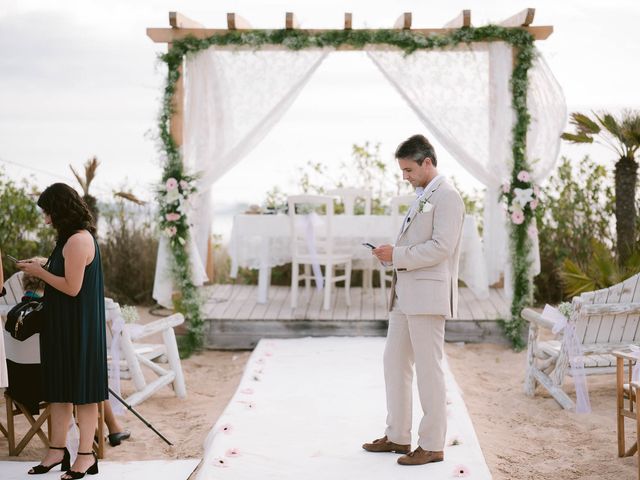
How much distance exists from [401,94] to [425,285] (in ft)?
13.4

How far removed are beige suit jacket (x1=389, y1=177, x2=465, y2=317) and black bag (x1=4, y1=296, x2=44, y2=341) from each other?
182cm

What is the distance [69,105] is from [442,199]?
52.9 feet

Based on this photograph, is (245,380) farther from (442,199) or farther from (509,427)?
(442,199)

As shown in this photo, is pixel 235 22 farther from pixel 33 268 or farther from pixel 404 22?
pixel 33 268

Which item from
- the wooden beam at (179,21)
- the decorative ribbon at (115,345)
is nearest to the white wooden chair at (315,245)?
the wooden beam at (179,21)

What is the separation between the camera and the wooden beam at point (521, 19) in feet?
24.6

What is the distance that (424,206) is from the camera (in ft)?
13.7

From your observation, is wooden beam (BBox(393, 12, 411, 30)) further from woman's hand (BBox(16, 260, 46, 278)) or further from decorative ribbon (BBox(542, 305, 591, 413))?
woman's hand (BBox(16, 260, 46, 278))

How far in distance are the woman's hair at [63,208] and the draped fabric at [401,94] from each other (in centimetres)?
373

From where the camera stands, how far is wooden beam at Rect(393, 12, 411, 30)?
7.60m

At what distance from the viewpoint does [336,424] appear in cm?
527

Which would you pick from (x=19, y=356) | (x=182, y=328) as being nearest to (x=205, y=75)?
(x=182, y=328)

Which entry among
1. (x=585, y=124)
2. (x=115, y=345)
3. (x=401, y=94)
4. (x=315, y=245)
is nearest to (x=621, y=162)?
(x=585, y=124)

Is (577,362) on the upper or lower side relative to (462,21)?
lower
